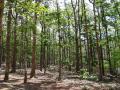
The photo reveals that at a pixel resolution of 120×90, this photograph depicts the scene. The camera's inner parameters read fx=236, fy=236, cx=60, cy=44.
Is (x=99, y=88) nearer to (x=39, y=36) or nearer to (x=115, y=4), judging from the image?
(x=39, y=36)

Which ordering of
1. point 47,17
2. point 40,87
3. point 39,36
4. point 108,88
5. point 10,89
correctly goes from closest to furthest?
1. point 10,89
2. point 40,87
3. point 108,88
4. point 39,36
5. point 47,17

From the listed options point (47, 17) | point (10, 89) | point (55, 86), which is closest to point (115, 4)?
point (47, 17)

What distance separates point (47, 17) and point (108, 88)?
1221 cm

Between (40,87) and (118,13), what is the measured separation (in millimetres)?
20390

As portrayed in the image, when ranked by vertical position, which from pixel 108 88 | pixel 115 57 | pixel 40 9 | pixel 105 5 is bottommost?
pixel 108 88

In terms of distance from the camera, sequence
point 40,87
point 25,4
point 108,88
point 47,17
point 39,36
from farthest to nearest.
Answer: point 47,17, point 39,36, point 108,88, point 40,87, point 25,4

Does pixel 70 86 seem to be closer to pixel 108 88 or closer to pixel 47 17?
pixel 108 88

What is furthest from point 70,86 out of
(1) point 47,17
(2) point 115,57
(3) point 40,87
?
(2) point 115,57

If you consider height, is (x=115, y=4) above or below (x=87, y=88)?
above

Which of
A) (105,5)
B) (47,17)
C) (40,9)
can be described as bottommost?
(40,9)

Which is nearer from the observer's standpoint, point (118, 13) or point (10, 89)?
point (10, 89)

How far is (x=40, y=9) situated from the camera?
8.73 meters

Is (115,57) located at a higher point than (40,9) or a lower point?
lower

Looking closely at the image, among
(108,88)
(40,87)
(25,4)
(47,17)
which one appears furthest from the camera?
(47,17)
